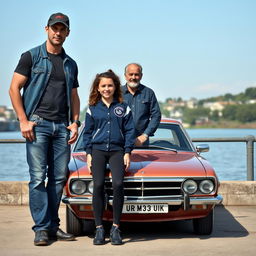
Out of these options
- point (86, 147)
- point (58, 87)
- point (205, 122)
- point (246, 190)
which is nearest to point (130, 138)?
point (86, 147)

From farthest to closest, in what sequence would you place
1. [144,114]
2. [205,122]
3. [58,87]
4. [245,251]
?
[205,122]
[144,114]
[58,87]
[245,251]

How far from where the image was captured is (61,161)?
23.3 ft

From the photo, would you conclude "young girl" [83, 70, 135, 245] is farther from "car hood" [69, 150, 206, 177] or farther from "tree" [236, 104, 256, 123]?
"tree" [236, 104, 256, 123]

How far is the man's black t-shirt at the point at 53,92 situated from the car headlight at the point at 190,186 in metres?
1.54

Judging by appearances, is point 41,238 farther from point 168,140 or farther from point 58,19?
point 168,140

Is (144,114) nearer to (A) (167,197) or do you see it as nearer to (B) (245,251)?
(A) (167,197)

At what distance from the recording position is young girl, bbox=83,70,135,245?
22.7ft

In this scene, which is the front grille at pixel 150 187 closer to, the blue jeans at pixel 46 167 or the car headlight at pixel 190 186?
the car headlight at pixel 190 186

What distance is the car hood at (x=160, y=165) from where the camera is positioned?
23.4 feet

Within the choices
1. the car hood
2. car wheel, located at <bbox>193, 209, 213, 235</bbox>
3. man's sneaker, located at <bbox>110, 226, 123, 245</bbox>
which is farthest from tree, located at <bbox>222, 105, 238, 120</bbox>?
man's sneaker, located at <bbox>110, 226, 123, 245</bbox>

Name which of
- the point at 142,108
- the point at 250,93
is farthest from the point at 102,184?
the point at 250,93

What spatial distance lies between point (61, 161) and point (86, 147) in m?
0.31

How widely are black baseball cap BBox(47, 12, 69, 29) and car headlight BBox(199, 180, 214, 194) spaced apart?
7.39 feet

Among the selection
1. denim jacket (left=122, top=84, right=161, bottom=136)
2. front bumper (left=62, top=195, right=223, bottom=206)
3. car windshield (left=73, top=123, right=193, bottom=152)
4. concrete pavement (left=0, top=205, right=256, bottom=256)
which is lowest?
concrete pavement (left=0, top=205, right=256, bottom=256)
